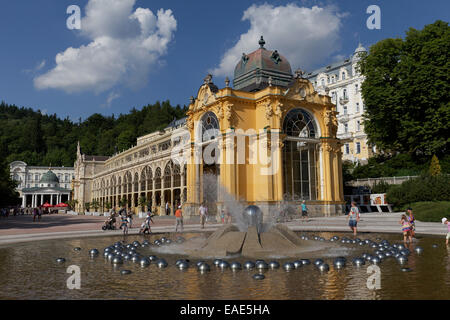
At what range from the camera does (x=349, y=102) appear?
7688 centimetres

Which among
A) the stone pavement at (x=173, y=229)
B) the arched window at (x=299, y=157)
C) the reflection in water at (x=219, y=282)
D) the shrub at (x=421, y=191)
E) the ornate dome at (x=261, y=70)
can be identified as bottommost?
the stone pavement at (x=173, y=229)

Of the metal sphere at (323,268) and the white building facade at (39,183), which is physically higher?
the white building facade at (39,183)

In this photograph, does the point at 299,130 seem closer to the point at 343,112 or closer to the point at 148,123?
the point at 343,112

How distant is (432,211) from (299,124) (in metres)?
16.8

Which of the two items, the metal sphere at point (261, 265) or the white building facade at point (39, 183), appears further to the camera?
the white building facade at point (39, 183)

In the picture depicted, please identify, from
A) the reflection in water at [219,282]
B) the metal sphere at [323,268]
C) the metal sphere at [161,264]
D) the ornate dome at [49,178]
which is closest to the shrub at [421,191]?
the reflection in water at [219,282]

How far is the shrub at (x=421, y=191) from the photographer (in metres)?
31.6

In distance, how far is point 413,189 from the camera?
33.9 metres

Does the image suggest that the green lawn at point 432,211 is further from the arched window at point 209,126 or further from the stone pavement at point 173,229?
the arched window at point 209,126

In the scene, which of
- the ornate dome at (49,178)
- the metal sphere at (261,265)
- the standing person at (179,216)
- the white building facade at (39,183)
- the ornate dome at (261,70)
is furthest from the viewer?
the ornate dome at (49,178)

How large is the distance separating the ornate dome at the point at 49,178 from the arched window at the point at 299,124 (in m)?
132

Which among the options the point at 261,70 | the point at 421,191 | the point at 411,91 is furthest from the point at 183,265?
the point at 411,91
